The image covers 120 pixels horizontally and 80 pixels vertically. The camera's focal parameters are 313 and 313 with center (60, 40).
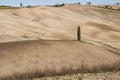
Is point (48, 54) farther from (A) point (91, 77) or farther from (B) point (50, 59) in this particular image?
(A) point (91, 77)

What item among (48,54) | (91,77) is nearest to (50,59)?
(48,54)

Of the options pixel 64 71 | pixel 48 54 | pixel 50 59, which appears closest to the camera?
pixel 64 71

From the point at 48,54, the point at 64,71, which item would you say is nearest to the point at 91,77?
the point at 64,71

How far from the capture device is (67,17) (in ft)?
150

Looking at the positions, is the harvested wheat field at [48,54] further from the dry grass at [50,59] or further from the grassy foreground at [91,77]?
the grassy foreground at [91,77]

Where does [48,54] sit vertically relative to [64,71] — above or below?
above

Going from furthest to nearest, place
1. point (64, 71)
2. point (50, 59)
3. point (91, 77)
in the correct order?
point (50, 59)
point (64, 71)
point (91, 77)

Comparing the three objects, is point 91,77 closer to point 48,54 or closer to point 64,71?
point 64,71

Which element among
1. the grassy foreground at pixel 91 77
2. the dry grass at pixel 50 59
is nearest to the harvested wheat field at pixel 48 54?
the dry grass at pixel 50 59

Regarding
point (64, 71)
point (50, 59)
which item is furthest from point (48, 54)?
point (64, 71)

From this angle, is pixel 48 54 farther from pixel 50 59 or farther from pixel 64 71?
pixel 64 71

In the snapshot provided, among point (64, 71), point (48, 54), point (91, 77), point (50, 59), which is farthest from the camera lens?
point (48, 54)

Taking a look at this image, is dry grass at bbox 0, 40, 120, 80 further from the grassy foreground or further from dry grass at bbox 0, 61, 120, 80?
the grassy foreground

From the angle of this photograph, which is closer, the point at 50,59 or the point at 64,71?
the point at 64,71
